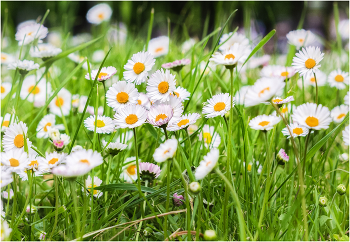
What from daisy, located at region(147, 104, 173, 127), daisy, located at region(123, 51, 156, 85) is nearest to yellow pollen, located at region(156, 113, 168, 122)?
daisy, located at region(147, 104, 173, 127)

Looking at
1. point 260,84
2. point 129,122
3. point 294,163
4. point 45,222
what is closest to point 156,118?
point 129,122

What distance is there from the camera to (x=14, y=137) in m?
0.51

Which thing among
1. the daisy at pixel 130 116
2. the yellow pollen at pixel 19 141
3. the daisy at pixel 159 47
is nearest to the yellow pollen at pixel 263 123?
the daisy at pixel 130 116

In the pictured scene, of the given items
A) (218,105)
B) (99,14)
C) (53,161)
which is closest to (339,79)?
(218,105)

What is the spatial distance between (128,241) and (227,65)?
308 millimetres

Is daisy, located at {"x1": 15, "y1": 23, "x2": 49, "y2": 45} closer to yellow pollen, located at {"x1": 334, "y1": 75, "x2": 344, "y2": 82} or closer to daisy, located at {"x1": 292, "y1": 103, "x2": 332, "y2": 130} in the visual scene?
daisy, located at {"x1": 292, "y1": 103, "x2": 332, "y2": 130}

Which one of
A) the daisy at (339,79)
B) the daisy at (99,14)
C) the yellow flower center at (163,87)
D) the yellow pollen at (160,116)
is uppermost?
the daisy at (99,14)

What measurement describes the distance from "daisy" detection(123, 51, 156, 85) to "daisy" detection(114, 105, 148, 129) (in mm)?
78

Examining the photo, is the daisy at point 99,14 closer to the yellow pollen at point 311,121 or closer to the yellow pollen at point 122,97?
the yellow pollen at point 122,97

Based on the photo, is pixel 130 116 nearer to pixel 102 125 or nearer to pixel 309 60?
Result: pixel 102 125

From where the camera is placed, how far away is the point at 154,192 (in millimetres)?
500

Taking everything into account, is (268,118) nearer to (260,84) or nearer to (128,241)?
(260,84)

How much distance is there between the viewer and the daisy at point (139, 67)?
0.55 m

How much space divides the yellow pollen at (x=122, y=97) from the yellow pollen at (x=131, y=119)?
0.07 m
